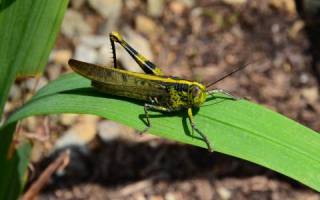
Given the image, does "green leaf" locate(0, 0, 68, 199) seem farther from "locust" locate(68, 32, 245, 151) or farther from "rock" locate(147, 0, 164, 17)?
"rock" locate(147, 0, 164, 17)

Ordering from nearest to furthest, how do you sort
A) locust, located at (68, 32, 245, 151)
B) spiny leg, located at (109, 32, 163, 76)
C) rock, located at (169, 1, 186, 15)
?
locust, located at (68, 32, 245, 151), spiny leg, located at (109, 32, 163, 76), rock, located at (169, 1, 186, 15)

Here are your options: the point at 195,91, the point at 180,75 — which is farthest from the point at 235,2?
the point at 195,91

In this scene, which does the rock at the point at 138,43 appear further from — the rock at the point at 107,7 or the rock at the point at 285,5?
the rock at the point at 285,5

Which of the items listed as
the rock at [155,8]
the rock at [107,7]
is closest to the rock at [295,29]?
the rock at [155,8]

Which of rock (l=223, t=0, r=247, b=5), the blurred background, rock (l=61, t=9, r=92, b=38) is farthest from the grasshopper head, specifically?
rock (l=223, t=0, r=247, b=5)

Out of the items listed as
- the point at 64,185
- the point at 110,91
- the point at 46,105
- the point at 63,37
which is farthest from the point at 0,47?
the point at 63,37

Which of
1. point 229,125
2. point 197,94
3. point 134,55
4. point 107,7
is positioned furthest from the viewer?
point 107,7

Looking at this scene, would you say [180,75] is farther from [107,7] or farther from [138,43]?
[107,7]
